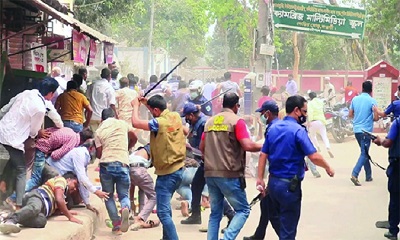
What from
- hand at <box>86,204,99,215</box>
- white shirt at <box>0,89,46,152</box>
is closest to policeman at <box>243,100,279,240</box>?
hand at <box>86,204,99,215</box>

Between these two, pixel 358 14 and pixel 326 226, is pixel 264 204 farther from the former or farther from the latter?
pixel 358 14

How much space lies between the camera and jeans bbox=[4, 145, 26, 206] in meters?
8.02

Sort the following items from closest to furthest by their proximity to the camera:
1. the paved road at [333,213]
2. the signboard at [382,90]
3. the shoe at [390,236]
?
the shoe at [390,236] < the paved road at [333,213] < the signboard at [382,90]

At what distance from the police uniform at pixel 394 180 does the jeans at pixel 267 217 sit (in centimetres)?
150

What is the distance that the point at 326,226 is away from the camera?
923cm

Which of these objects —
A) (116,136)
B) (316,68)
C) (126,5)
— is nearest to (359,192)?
(116,136)

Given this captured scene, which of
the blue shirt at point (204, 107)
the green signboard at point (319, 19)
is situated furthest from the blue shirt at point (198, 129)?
the green signboard at point (319, 19)

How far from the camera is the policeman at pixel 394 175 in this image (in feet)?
26.7

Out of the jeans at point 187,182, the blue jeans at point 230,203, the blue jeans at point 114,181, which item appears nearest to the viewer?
the blue jeans at point 230,203

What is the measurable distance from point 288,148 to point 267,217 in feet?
5.70

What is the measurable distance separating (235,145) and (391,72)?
16.6 metres

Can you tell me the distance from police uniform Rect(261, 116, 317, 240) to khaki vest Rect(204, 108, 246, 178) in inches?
26.9

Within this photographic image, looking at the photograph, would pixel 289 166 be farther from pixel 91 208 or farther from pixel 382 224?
pixel 91 208

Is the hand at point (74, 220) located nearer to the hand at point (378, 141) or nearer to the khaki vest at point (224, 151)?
the khaki vest at point (224, 151)
